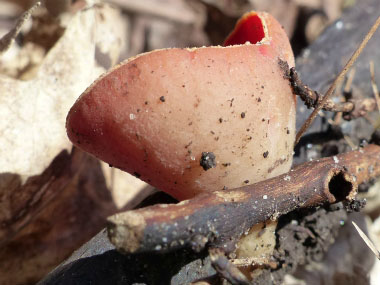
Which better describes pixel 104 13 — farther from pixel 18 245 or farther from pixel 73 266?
pixel 73 266

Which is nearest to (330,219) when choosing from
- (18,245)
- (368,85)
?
(368,85)

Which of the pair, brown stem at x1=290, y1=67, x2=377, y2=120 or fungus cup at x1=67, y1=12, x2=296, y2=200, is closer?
fungus cup at x1=67, y1=12, x2=296, y2=200

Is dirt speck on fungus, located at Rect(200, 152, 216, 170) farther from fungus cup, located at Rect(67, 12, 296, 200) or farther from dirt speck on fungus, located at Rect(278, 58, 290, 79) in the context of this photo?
dirt speck on fungus, located at Rect(278, 58, 290, 79)

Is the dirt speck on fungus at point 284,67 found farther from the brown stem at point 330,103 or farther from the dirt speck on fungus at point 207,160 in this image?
the dirt speck on fungus at point 207,160

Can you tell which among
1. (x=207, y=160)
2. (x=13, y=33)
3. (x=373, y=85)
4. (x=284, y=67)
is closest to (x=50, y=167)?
(x=13, y=33)

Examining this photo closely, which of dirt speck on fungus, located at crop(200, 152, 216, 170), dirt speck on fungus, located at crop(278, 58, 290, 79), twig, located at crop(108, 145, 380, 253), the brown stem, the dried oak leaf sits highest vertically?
dirt speck on fungus, located at crop(278, 58, 290, 79)

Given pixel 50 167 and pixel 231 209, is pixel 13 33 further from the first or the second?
pixel 231 209

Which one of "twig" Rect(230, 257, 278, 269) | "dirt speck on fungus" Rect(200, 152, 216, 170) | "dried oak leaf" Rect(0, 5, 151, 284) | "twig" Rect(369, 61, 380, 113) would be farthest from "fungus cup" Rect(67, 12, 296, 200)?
"twig" Rect(369, 61, 380, 113)

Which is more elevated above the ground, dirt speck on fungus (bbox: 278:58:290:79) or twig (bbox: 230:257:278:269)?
dirt speck on fungus (bbox: 278:58:290:79)
